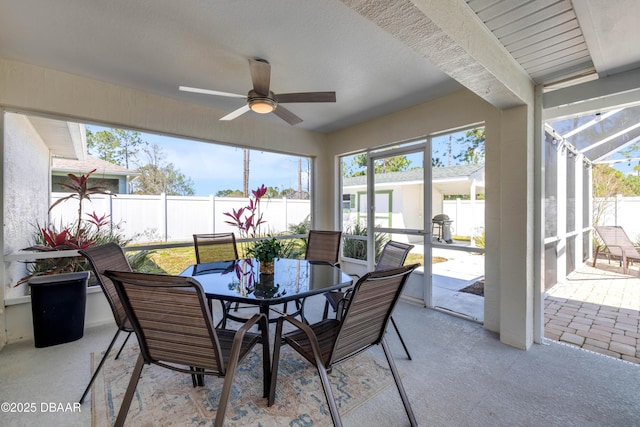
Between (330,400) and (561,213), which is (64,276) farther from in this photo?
(561,213)

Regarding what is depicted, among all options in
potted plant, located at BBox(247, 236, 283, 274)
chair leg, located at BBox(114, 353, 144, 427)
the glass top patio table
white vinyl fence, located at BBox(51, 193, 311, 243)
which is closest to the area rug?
chair leg, located at BBox(114, 353, 144, 427)

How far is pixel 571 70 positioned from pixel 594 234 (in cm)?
385

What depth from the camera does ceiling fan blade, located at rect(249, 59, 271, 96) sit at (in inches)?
82.7

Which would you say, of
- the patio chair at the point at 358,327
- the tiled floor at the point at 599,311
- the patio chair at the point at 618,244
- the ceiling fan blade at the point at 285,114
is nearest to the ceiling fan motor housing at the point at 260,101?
the ceiling fan blade at the point at 285,114

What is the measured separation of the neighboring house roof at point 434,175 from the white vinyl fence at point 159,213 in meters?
1.92

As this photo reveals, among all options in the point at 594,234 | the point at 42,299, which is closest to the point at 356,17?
the point at 42,299

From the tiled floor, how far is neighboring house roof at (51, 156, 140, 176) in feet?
16.8

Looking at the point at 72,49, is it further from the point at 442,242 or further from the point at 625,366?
the point at 625,366

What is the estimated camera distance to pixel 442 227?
3463 mm

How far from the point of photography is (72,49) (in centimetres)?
229

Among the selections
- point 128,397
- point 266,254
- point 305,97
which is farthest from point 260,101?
point 128,397

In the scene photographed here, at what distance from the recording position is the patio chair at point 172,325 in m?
1.23

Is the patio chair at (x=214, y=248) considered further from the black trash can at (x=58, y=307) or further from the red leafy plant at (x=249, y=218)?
the black trash can at (x=58, y=307)

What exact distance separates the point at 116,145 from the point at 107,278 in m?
2.11
